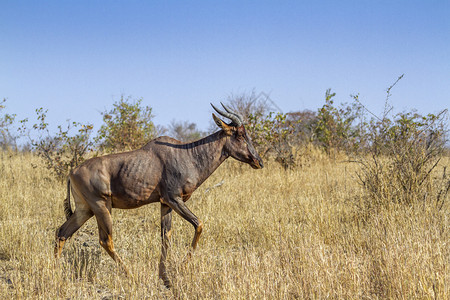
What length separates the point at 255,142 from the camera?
14844 millimetres

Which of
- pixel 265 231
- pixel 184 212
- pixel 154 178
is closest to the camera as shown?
pixel 184 212

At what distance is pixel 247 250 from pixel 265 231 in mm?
1451

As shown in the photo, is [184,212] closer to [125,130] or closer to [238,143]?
[238,143]

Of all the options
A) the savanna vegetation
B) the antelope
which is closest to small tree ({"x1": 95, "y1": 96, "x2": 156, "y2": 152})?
the savanna vegetation

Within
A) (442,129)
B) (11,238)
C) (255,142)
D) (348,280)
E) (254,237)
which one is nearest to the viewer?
(348,280)

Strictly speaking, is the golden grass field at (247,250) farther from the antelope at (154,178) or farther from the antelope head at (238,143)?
the antelope head at (238,143)

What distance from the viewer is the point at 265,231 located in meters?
6.84

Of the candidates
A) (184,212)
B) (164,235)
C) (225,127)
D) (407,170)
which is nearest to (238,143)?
(225,127)

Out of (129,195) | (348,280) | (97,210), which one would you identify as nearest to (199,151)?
(129,195)

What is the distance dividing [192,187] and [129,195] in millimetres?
782

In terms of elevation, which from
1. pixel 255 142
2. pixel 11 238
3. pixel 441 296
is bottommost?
pixel 441 296

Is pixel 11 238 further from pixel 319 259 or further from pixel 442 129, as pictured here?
pixel 442 129

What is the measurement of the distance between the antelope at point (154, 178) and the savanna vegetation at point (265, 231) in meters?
0.41

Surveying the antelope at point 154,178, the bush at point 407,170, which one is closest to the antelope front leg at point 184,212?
the antelope at point 154,178
